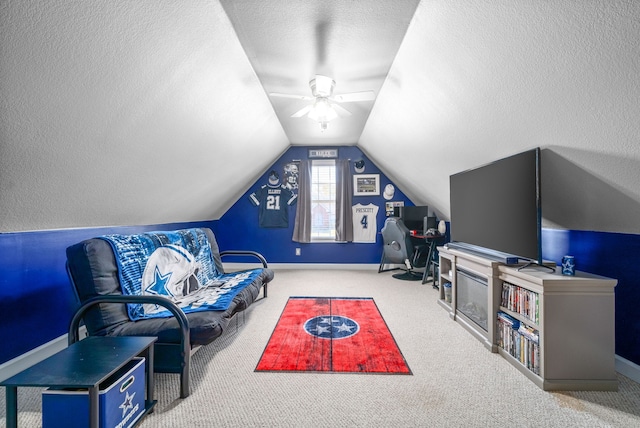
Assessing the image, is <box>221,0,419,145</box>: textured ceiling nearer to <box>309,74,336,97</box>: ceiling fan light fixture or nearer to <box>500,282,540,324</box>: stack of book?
<box>309,74,336,97</box>: ceiling fan light fixture

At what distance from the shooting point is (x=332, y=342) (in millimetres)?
2266

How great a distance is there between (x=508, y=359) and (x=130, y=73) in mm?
3021

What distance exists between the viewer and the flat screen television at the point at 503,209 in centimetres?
181

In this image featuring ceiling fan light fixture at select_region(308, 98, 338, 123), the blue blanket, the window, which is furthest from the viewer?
the window

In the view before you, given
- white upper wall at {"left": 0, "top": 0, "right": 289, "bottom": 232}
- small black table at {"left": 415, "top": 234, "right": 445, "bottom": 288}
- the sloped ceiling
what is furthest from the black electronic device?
white upper wall at {"left": 0, "top": 0, "right": 289, "bottom": 232}

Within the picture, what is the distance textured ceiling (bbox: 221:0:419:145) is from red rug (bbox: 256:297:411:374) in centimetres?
227

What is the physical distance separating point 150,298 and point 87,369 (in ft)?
1.48

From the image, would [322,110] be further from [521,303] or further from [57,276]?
[57,276]

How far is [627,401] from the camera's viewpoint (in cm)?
154

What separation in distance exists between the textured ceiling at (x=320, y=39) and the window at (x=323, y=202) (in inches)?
95.6

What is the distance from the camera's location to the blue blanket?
6.10 ft

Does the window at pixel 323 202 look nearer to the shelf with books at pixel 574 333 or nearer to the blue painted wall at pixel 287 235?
the blue painted wall at pixel 287 235

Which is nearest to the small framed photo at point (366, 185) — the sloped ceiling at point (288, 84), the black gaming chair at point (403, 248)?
the black gaming chair at point (403, 248)

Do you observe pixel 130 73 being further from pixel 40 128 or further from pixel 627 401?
pixel 627 401
